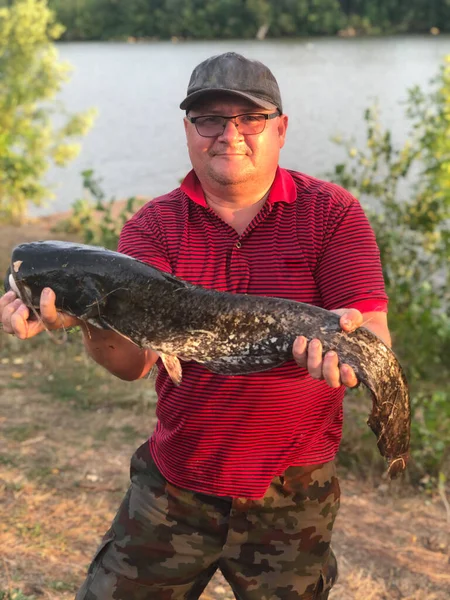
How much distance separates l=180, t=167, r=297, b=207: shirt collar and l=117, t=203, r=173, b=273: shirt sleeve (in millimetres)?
161

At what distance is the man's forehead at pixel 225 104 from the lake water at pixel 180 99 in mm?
8650

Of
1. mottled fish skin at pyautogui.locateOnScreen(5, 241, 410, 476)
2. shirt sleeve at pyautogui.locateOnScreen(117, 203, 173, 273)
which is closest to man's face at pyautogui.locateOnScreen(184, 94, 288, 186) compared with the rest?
shirt sleeve at pyautogui.locateOnScreen(117, 203, 173, 273)

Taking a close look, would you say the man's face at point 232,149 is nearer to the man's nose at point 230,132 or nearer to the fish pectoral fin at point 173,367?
the man's nose at point 230,132

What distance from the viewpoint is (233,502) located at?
104 inches

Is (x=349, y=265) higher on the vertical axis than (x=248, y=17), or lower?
higher

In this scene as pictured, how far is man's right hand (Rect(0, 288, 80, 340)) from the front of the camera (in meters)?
2.42

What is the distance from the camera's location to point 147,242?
2.69 meters

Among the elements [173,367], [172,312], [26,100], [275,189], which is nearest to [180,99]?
[26,100]

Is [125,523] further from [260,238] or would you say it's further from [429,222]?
[429,222]

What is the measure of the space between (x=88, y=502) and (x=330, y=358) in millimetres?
2773

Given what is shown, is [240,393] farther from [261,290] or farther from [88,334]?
[88,334]

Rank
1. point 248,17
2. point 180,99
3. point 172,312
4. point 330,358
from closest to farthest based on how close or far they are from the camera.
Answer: point 330,358, point 172,312, point 180,99, point 248,17

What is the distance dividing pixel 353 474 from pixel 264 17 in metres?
56.5

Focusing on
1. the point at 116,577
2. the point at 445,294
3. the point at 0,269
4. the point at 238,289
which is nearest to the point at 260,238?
the point at 238,289
